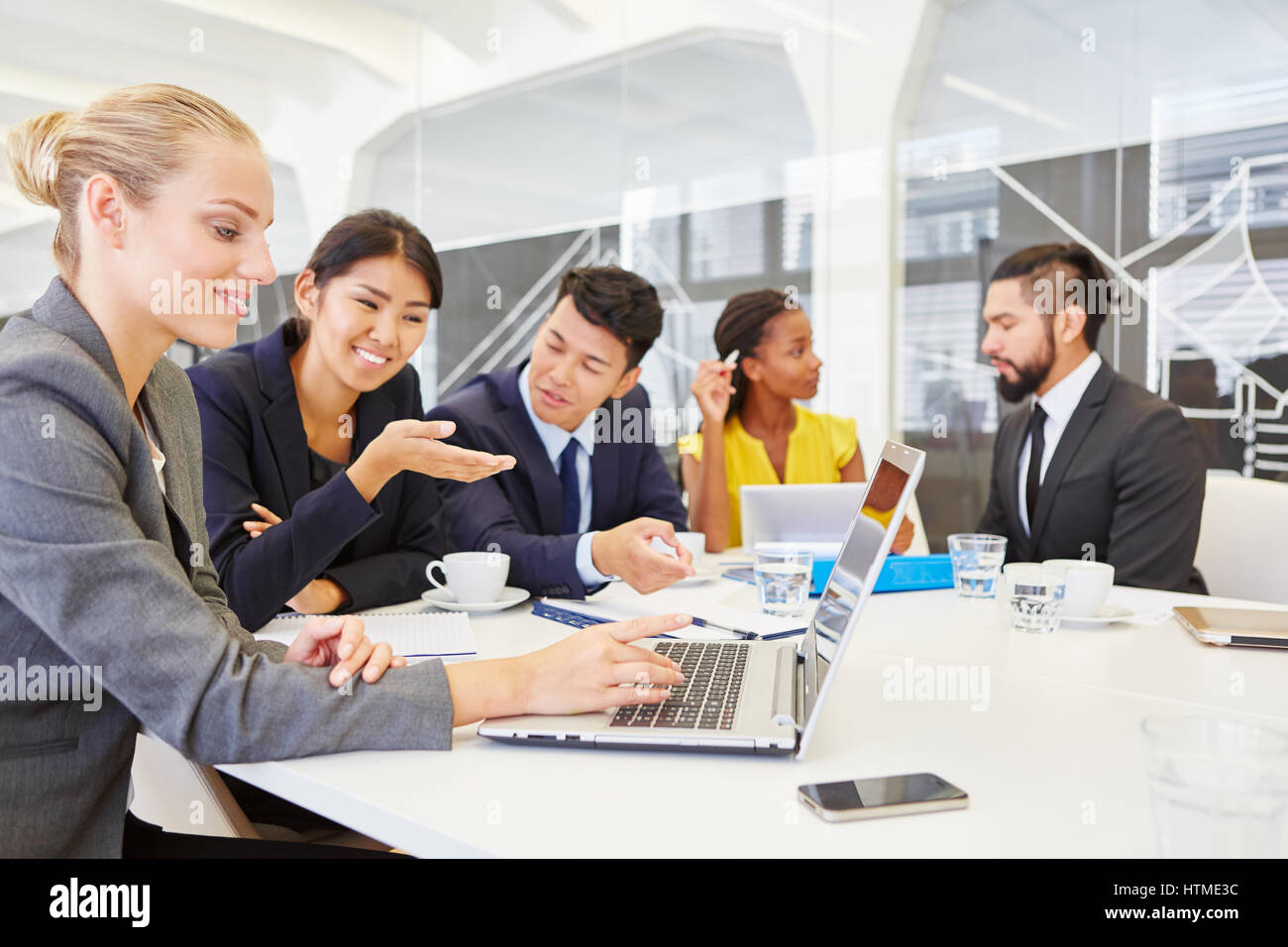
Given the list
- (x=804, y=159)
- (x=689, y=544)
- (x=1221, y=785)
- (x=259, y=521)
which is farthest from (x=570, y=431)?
(x=804, y=159)

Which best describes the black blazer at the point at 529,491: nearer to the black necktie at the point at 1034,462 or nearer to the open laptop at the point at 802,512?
the open laptop at the point at 802,512

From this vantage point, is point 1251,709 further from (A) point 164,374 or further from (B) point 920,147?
(B) point 920,147

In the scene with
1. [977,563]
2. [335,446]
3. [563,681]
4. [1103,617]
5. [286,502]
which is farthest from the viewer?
[335,446]

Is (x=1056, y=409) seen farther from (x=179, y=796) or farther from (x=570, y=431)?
(x=179, y=796)

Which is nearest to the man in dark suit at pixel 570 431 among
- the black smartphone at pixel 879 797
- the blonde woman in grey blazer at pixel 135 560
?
the blonde woman in grey blazer at pixel 135 560

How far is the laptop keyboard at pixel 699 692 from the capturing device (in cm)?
111

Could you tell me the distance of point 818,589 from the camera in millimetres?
1957

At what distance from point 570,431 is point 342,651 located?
1.51 metres

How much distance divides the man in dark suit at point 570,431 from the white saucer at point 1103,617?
101cm

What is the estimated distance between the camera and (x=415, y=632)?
5.26ft

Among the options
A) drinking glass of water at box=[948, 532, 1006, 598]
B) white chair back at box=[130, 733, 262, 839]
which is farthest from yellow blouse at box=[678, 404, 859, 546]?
white chair back at box=[130, 733, 262, 839]

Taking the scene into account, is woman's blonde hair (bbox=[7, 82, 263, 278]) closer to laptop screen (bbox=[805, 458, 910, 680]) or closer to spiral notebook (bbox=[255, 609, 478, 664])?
spiral notebook (bbox=[255, 609, 478, 664])
